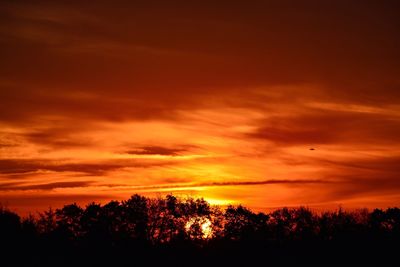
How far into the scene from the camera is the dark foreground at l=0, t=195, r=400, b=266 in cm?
9494

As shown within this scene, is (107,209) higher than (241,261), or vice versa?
(107,209)

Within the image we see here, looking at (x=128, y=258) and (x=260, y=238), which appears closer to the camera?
(x=128, y=258)

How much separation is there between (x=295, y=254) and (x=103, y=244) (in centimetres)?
3093

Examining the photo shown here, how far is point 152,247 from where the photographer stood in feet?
345

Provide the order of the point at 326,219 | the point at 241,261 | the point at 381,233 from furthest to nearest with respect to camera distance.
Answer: the point at 326,219 < the point at 381,233 < the point at 241,261

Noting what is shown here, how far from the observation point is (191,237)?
113 m

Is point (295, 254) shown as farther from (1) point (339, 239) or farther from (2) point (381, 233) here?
(2) point (381, 233)

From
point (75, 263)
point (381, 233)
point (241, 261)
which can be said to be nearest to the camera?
point (75, 263)

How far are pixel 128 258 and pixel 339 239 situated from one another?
120 feet

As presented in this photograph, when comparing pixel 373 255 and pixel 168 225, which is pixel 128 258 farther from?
pixel 373 255

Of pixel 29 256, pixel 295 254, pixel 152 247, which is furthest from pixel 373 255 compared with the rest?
pixel 29 256

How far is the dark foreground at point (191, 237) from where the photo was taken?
9494cm

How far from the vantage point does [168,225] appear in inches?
4562

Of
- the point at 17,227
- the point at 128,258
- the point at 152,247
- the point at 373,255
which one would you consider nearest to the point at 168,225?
the point at 152,247
